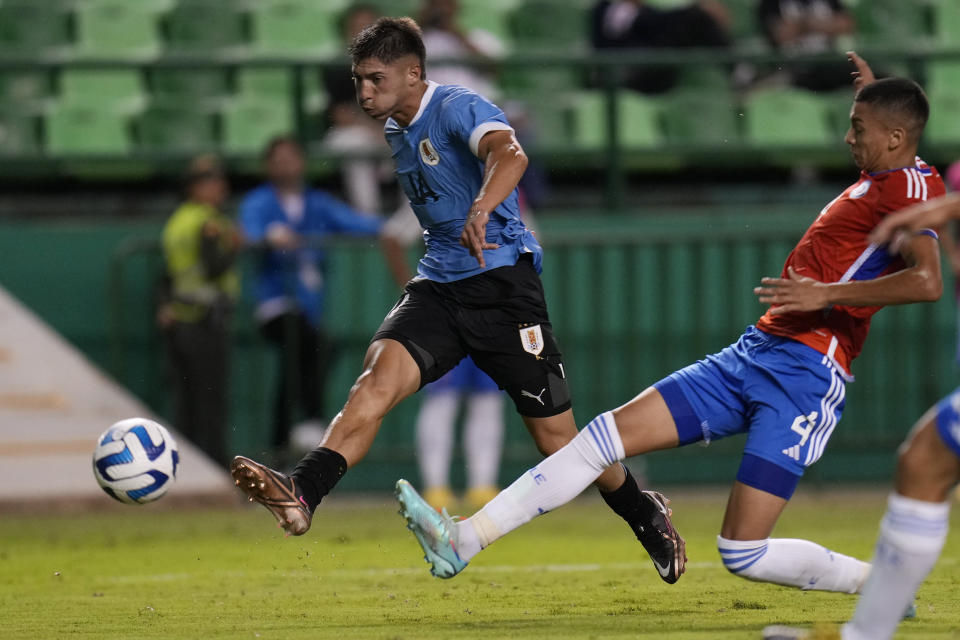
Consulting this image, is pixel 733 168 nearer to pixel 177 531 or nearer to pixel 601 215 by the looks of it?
pixel 601 215

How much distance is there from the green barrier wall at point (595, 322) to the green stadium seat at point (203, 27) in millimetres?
2476

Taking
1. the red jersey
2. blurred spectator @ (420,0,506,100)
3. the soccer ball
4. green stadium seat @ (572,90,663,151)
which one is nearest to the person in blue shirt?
the soccer ball

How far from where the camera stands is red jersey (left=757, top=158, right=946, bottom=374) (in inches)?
231

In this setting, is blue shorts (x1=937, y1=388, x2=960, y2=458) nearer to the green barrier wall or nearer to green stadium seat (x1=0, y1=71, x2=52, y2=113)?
the green barrier wall

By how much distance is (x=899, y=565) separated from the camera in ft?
15.2

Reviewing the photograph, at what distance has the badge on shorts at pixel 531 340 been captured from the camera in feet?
21.9

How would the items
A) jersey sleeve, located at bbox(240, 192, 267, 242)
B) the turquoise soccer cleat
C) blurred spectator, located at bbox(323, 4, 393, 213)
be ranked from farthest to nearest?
blurred spectator, located at bbox(323, 4, 393, 213) → jersey sleeve, located at bbox(240, 192, 267, 242) → the turquoise soccer cleat

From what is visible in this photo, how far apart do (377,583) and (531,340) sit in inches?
69.5

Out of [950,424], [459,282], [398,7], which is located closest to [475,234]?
[459,282]

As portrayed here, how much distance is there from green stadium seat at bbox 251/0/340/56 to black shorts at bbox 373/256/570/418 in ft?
27.0

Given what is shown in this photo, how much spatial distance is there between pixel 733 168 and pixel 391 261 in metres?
3.67

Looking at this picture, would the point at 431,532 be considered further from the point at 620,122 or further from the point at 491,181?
the point at 620,122

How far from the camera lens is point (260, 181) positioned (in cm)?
1348

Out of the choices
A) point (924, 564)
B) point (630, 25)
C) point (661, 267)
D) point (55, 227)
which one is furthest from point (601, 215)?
point (924, 564)
